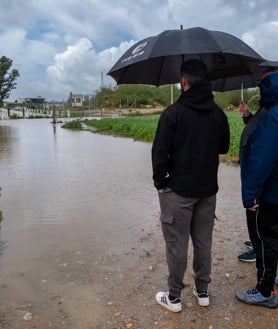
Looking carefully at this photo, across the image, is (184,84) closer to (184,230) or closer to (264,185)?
(264,185)

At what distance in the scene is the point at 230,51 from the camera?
10.9 feet

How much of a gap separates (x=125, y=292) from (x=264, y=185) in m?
1.67

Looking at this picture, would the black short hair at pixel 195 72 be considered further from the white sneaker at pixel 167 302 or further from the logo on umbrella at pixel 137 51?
the white sneaker at pixel 167 302

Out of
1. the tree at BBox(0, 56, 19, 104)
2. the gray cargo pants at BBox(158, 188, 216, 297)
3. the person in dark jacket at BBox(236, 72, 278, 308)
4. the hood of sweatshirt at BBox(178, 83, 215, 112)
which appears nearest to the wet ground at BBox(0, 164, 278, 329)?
the gray cargo pants at BBox(158, 188, 216, 297)

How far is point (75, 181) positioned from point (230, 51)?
6.67m

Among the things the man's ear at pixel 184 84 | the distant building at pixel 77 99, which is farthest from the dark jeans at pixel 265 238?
the distant building at pixel 77 99

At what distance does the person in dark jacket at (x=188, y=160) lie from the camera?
3016 millimetres

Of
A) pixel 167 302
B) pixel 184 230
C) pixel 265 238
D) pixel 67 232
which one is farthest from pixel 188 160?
pixel 67 232

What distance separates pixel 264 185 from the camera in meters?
3.12

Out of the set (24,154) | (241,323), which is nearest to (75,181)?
(24,154)

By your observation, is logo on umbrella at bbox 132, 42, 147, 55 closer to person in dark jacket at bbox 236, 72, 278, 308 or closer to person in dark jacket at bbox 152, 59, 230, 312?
person in dark jacket at bbox 152, 59, 230, 312

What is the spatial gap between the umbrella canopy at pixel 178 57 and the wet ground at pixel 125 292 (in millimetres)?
2006

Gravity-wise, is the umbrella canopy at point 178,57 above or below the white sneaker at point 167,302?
above

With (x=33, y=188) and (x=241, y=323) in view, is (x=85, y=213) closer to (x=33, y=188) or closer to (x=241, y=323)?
(x=33, y=188)
